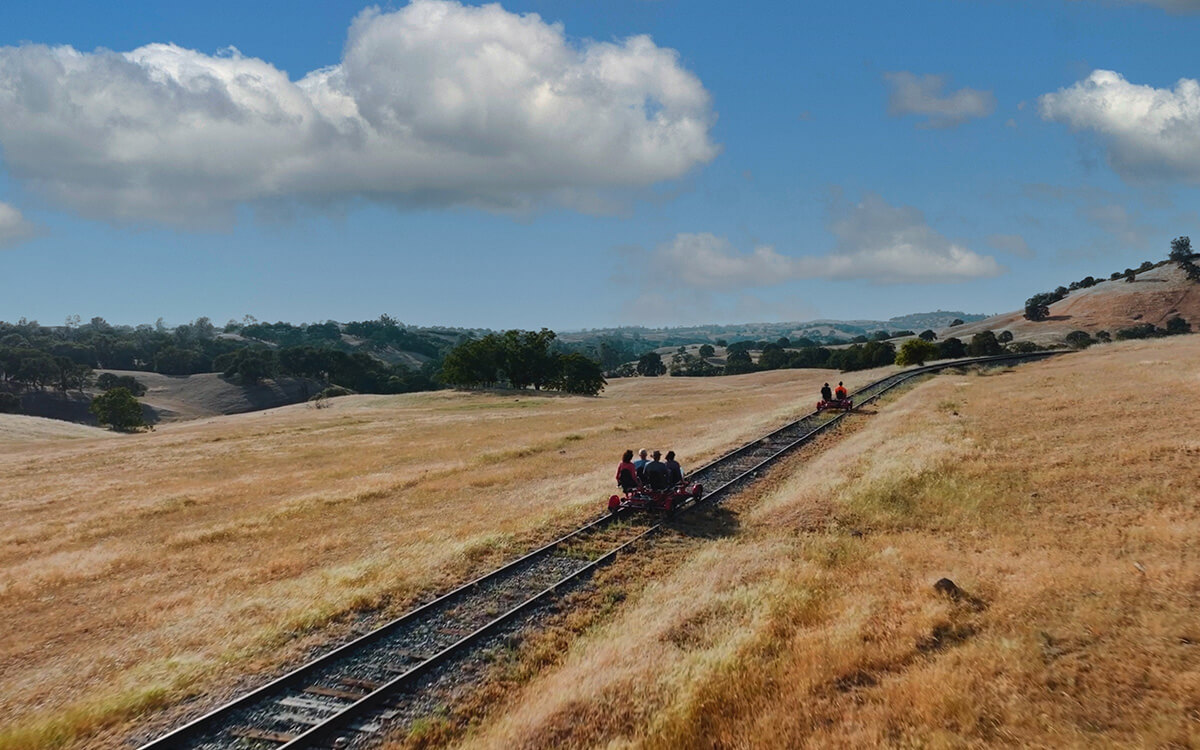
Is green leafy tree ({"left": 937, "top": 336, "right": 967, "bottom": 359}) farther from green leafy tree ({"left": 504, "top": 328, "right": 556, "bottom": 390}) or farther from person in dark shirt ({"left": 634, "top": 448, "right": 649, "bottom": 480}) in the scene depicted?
person in dark shirt ({"left": 634, "top": 448, "right": 649, "bottom": 480})

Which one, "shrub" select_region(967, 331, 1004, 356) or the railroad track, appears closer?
the railroad track

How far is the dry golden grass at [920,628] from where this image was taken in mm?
7520

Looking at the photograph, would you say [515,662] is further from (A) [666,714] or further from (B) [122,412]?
(B) [122,412]

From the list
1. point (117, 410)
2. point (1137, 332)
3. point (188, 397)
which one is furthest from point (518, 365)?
point (1137, 332)

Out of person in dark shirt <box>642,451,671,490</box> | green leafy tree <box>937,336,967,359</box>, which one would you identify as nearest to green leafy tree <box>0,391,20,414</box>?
person in dark shirt <box>642,451,671,490</box>

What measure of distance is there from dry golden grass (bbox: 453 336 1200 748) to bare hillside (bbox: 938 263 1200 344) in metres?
113

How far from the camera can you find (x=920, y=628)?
9727mm

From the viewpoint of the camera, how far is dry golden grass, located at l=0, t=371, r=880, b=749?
415 inches

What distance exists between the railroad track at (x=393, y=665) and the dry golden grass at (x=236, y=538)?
82 cm

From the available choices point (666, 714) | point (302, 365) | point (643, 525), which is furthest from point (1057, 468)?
point (302, 365)

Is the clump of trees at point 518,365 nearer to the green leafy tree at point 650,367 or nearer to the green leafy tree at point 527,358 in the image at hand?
the green leafy tree at point 527,358

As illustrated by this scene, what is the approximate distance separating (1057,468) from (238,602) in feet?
71.6

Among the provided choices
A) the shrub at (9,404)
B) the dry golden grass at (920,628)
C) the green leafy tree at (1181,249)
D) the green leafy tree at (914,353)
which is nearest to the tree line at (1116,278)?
the green leafy tree at (1181,249)

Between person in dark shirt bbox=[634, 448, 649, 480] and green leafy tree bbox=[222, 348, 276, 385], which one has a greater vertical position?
green leafy tree bbox=[222, 348, 276, 385]
